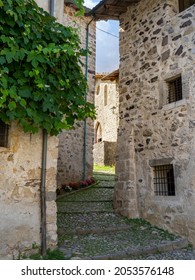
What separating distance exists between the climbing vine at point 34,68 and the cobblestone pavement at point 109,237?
1.98m

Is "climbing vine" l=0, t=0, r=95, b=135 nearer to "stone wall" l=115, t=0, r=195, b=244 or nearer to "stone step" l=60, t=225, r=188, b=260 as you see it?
"stone step" l=60, t=225, r=188, b=260

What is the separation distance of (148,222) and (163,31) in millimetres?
4148

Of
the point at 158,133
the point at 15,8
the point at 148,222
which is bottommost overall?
the point at 148,222

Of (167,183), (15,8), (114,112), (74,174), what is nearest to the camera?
(15,8)

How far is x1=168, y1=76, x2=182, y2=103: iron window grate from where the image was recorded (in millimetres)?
6363

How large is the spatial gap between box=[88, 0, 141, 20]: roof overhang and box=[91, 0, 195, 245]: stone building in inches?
1.0

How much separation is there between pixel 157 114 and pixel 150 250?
285cm

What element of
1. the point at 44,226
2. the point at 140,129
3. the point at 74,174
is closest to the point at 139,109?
the point at 140,129

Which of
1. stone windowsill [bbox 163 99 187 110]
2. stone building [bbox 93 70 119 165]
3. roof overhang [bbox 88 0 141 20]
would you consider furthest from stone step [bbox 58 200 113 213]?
stone building [bbox 93 70 119 165]

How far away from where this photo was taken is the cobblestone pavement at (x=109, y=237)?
4828mm

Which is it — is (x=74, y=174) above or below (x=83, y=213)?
above

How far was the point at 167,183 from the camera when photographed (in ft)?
20.9

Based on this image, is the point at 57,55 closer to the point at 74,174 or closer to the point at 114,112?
the point at 74,174

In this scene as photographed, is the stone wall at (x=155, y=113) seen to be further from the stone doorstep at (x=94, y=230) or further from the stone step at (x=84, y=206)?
the stone doorstep at (x=94, y=230)
